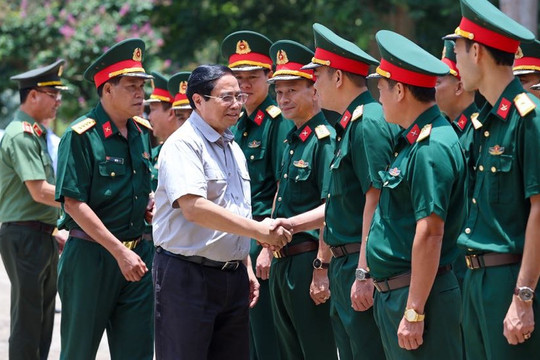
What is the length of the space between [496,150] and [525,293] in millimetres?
670

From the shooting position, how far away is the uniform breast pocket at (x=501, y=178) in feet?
13.7

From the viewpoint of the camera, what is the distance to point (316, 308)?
5.88m

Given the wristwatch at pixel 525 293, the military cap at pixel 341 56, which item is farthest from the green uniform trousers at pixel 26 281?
the wristwatch at pixel 525 293

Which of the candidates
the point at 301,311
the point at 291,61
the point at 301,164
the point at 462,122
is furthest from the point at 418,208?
the point at 291,61

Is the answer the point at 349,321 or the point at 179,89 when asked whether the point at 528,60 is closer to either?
the point at 349,321

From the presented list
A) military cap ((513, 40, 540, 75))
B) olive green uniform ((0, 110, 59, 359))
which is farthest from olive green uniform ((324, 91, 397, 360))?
olive green uniform ((0, 110, 59, 359))

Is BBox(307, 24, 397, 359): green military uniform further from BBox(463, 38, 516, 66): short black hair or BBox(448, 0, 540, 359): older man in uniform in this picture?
BBox(463, 38, 516, 66): short black hair

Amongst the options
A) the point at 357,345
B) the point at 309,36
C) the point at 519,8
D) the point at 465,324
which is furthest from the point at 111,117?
the point at 309,36

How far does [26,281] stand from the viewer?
709 centimetres

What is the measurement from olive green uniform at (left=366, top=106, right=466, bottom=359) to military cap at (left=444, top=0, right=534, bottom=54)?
0.42 meters

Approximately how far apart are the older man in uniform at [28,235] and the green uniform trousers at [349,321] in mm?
2606

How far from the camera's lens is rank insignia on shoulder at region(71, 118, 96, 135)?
5926mm

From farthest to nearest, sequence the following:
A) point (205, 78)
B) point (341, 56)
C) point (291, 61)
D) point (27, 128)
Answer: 1. point (27, 128)
2. point (291, 61)
3. point (341, 56)
4. point (205, 78)

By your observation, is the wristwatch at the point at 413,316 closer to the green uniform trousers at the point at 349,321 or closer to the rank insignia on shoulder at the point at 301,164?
the green uniform trousers at the point at 349,321
